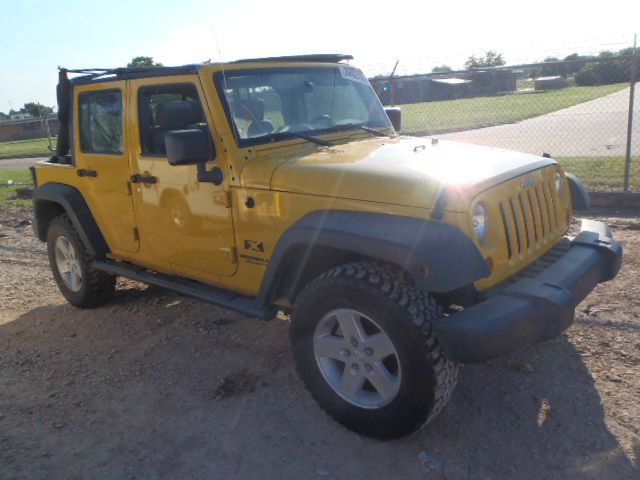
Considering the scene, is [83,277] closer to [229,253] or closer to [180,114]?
[229,253]

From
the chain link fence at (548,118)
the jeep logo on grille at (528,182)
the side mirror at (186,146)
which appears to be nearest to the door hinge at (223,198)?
the side mirror at (186,146)

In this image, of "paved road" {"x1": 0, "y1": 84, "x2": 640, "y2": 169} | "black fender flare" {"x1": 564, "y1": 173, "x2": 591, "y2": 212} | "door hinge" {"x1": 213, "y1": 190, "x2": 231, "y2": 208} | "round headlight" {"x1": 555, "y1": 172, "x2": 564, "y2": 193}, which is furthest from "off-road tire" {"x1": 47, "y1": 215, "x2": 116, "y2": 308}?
"paved road" {"x1": 0, "y1": 84, "x2": 640, "y2": 169}

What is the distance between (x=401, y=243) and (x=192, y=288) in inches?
75.6

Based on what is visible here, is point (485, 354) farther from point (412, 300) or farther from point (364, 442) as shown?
point (364, 442)

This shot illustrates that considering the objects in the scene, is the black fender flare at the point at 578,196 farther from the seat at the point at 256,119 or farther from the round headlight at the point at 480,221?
the seat at the point at 256,119

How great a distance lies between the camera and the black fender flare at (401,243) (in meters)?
2.68

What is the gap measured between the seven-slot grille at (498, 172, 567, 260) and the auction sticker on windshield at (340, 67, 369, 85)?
169 cm

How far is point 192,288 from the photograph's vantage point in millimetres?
4137

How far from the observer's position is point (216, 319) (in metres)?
4.95

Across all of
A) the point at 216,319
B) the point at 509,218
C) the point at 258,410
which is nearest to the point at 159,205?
the point at 216,319

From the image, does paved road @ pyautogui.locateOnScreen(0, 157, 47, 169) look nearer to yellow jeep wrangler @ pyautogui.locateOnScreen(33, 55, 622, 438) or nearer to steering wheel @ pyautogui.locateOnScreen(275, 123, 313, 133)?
yellow jeep wrangler @ pyautogui.locateOnScreen(33, 55, 622, 438)

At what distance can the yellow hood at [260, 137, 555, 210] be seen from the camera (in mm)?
2910

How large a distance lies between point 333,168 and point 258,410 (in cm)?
154

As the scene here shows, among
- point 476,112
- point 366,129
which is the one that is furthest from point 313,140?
point 476,112
